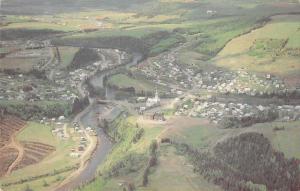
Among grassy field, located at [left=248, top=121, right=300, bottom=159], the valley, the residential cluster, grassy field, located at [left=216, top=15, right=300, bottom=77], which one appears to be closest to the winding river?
the valley

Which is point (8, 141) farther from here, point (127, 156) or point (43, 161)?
point (127, 156)

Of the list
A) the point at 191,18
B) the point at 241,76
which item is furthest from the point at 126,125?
the point at 191,18

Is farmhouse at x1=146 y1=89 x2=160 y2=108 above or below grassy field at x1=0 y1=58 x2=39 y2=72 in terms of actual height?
below

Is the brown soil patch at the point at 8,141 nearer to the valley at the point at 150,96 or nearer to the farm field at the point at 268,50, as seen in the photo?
the valley at the point at 150,96

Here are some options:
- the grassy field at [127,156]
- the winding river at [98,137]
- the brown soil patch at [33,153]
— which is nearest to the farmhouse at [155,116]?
the grassy field at [127,156]

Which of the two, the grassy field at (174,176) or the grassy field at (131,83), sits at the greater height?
the grassy field at (131,83)

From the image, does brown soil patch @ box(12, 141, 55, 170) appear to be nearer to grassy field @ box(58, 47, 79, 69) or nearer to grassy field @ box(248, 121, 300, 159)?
grassy field @ box(58, 47, 79, 69)

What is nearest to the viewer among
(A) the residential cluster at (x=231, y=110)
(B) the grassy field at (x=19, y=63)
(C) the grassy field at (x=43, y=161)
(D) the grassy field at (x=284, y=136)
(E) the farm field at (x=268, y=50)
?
(D) the grassy field at (x=284, y=136)
